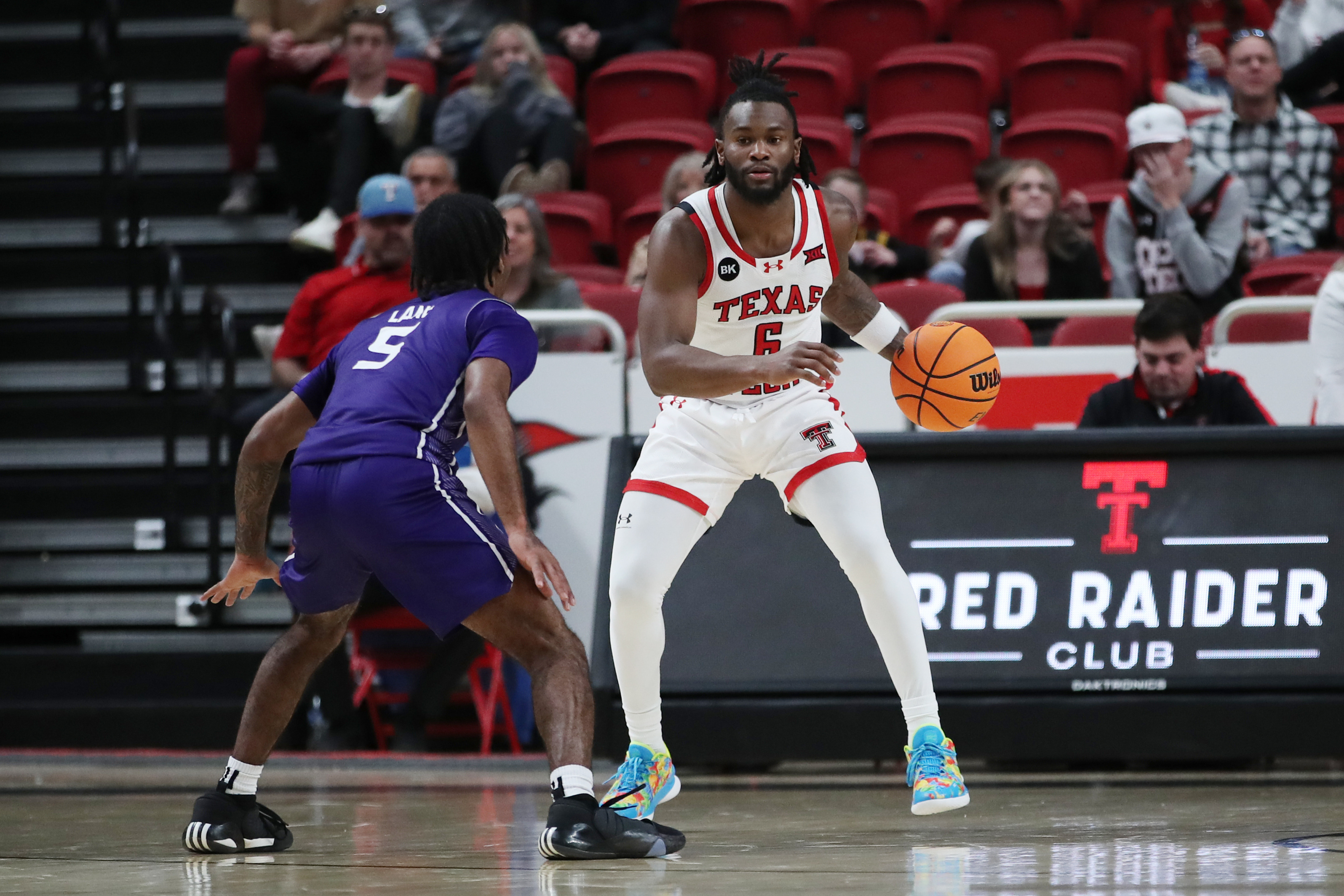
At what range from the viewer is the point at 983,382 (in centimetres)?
521

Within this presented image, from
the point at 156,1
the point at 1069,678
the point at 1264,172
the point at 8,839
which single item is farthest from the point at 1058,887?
the point at 156,1

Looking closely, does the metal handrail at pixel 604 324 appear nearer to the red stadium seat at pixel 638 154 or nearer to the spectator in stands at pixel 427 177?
the spectator in stands at pixel 427 177

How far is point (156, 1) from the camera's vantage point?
41.7 ft

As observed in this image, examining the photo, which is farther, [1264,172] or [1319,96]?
[1319,96]

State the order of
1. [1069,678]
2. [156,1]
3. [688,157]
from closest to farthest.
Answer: [1069,678] → [688,157] → [156,1]

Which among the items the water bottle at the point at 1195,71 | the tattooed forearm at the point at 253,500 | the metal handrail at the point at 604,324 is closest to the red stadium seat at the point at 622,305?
the metal handrail at the point at 604,324

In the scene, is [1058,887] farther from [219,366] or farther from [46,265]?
[46,265]

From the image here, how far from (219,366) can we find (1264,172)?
618 cm

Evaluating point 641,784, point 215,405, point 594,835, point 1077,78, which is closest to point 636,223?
point 215,405

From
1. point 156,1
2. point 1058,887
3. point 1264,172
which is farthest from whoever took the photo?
point 156,1

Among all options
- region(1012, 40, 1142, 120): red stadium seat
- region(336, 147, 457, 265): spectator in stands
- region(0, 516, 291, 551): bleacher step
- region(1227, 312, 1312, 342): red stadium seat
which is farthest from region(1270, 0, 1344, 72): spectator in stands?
region(0, 516, 291, 551): bleacher step

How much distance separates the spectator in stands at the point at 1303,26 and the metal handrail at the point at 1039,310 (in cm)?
410

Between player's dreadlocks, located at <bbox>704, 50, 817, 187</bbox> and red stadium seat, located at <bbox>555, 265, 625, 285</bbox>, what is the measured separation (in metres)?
3.96

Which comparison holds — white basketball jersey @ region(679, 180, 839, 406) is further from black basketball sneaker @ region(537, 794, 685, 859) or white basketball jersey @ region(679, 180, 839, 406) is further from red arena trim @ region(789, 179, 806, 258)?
black basketball sneaker @ region(537, 794, 685, 859)
